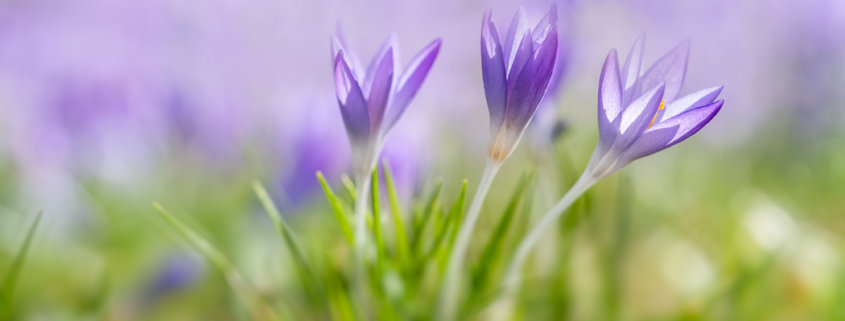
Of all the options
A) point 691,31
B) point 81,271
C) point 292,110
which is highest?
point 691,31

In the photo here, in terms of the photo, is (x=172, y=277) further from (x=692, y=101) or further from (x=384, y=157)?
(x=692, y=101)

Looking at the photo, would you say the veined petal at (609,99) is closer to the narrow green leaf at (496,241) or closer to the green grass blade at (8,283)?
the narrow green leaf at (496,241)

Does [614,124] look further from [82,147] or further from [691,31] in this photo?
[691,31]

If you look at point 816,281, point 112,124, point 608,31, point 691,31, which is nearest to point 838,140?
point 691,31

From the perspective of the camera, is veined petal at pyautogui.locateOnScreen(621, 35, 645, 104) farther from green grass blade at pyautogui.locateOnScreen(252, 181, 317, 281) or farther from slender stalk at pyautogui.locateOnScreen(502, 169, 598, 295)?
green grass blade at pyautogui.locateOnScreen(252, 181, 317, 281)

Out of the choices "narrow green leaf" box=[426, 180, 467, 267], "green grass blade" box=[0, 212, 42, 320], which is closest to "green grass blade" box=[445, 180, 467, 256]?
"narrow green leaf" box=[426, 180, 467, 267]

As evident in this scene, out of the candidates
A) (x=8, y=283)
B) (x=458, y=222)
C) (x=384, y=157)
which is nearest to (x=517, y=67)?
(x=458, y=222)

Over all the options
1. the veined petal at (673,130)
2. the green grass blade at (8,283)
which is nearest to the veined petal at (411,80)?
the veined petal at (673,130)
